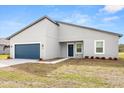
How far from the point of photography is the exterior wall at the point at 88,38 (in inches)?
794

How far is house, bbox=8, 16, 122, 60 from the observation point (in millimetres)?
20094

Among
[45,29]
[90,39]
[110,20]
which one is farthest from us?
[110,20]

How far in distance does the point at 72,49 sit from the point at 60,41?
193 cm

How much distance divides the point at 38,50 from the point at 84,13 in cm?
1014

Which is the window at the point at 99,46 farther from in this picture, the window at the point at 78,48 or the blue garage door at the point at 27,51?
the blue garage door at the point at 27,51

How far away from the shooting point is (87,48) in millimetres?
21234

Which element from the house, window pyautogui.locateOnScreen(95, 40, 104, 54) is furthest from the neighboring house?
window pyautogui.locateOnScreen(95, 40, 104, 54)

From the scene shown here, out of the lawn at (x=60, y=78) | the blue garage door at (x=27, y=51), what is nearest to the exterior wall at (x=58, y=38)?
the blue garage door at (x=27, y=51)

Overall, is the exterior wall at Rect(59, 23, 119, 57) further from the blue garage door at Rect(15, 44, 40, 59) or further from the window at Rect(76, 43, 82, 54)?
the blue garage door at Rect(15, 44, 40, 59)

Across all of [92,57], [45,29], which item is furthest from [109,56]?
[45,29]

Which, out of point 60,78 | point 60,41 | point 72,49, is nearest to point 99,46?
point 72,49

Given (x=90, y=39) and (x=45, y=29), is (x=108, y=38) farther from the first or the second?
(x=45, y=29)

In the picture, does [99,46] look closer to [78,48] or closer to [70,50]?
[78,48]

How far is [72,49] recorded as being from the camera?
917 inches
